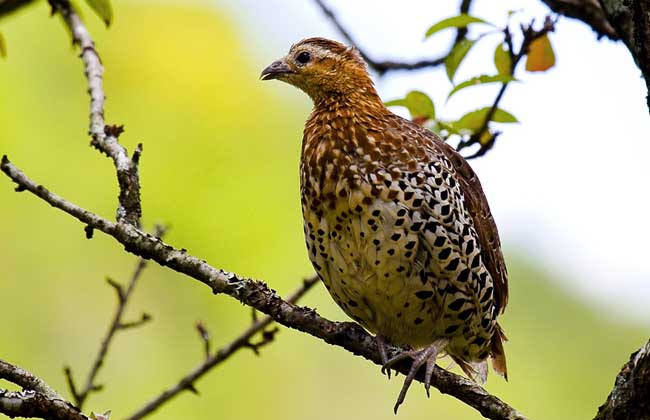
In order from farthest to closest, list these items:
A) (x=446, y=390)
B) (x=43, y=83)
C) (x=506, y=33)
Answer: (x=43, y=83)
(x=506, y=33)
(x=446, y=390)

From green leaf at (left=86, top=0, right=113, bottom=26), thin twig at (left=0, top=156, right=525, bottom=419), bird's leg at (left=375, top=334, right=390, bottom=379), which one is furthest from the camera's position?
green leaf at (left=86, top=0, right=113, bottom=26)

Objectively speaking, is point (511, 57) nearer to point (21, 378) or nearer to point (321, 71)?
point (321, 71)

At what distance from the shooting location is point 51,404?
10.9ft

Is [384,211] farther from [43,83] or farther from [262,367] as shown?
[43,83]

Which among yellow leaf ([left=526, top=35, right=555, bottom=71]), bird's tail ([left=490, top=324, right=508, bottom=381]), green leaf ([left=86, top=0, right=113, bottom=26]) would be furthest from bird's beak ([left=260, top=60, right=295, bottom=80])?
bird's tail ([left=490, top=324, right=508, bottom=381])

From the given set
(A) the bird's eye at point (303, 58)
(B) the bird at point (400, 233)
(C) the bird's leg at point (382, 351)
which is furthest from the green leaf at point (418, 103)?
(C) the bird's leg at point (382, 351)

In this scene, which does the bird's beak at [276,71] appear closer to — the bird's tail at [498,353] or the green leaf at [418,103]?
the green leaf at [418,103]

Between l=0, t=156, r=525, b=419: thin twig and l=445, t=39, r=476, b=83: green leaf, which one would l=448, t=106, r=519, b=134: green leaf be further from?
l=0, t=156, r=525, b=419: thin twig

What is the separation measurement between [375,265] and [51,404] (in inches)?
74.4

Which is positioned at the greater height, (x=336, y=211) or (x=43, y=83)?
(x=43, y=83)

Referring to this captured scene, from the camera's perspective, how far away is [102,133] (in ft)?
15.3

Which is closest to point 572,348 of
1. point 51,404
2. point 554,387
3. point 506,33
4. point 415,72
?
point 554,387

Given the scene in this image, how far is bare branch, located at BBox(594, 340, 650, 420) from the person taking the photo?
3.36 meters

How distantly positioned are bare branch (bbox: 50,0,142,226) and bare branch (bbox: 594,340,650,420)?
2.01 meters
